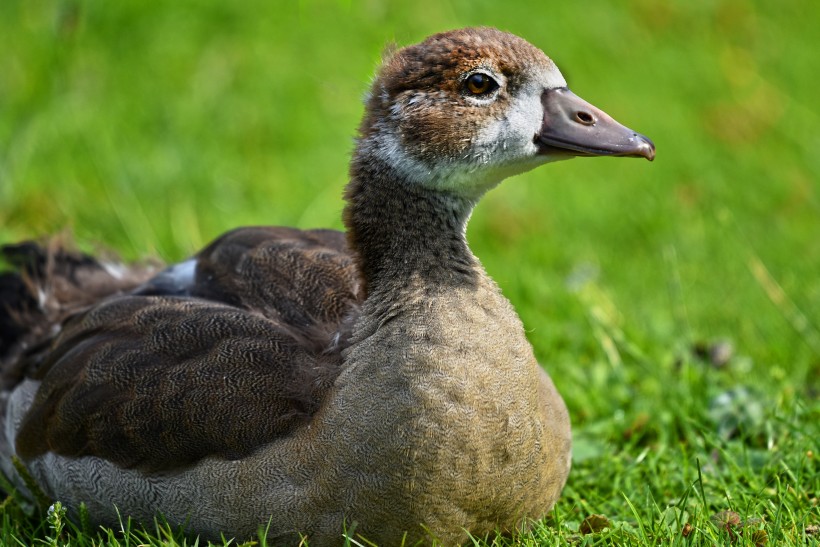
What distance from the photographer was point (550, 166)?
7.94 metres

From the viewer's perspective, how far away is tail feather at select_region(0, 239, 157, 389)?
464 centimetres

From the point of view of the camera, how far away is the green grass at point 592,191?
4.07 m

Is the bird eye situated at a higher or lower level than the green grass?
higher

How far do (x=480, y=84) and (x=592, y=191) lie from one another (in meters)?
4.19

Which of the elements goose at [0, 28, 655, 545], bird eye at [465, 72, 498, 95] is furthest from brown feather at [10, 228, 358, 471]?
bird eye at [465, 72, 498, 95]

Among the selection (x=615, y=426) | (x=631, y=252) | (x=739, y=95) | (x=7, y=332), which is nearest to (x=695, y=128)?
(x=739, y=95)

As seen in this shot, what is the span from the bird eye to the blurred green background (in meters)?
1.63

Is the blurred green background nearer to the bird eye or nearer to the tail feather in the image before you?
the tail feather

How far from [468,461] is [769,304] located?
9.37 feet

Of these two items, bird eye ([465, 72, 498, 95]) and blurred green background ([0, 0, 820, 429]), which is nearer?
bird eye ([465, 72, 498, 95])

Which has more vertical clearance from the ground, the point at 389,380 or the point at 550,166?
the point at 389,380

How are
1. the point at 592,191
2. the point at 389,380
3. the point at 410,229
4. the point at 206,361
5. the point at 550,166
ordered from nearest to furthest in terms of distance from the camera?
1. the point at 389,380
2. the point at 410,229
3. the point at 206,361
4. the point at 592,191
5. the point at 550,166

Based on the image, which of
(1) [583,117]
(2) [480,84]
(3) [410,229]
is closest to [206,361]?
(3) [410,229]

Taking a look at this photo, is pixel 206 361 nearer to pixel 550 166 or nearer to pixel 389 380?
pixel 389 380
